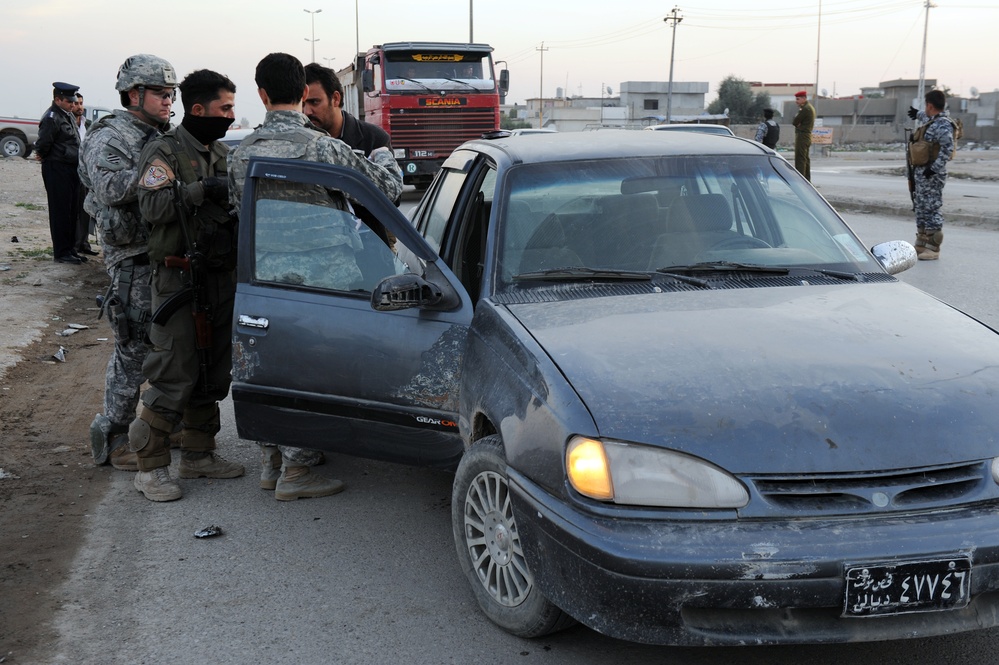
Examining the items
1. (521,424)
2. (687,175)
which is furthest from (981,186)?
(521,424)

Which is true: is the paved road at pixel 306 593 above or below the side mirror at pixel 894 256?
below

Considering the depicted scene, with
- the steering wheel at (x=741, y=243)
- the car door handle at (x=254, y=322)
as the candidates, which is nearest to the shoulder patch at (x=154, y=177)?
the car door handle at (x=254, y=322)

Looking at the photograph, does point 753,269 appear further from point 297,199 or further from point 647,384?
point 297,199

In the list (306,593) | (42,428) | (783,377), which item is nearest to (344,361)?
(306,593)

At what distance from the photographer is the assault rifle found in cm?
496

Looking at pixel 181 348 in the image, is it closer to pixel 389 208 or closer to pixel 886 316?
pixel 389 208

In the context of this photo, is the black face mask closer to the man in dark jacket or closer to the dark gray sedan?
the dark gray sedan

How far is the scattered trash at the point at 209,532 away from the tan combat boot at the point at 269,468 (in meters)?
0.56

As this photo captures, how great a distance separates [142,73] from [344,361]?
2119 mm

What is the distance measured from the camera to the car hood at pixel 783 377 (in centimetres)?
276

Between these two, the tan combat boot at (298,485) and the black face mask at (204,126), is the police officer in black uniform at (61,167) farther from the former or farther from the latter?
the tan combat boot at (298,485)

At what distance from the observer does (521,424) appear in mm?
3100

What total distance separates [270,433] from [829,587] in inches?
102

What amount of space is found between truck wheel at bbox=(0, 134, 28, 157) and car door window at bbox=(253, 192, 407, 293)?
3368 cm
